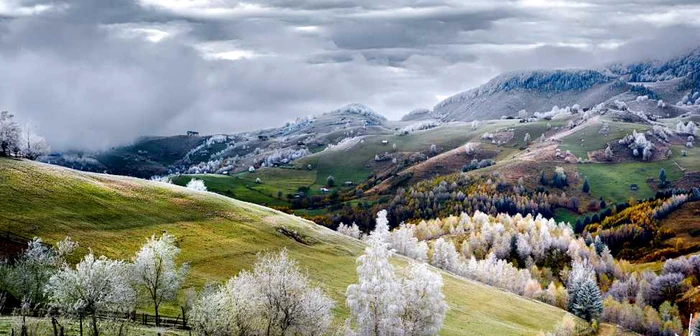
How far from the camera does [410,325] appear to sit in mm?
71375

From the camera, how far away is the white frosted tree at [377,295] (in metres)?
70.4

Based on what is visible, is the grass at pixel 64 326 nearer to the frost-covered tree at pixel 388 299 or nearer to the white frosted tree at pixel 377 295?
the white frosted tree at pixel 377 295

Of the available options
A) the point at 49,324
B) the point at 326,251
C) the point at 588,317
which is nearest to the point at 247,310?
the point at 49,324

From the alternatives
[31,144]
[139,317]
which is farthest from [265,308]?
[31,144]

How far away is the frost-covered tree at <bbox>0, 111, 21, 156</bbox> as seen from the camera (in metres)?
151

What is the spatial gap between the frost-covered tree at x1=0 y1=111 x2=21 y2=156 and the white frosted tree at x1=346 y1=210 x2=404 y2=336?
116 m

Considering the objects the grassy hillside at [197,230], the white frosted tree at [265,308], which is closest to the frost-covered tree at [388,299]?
the white frosted tree at [265,308]

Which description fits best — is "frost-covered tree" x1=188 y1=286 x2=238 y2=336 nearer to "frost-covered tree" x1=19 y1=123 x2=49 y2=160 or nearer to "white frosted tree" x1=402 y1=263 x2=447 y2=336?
"white frosted tree" x1=402 y1=263 x2=447 y2=336

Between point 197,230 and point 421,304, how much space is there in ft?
232

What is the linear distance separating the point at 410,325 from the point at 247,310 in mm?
18903

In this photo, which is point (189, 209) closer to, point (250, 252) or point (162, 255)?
point (250, 252)

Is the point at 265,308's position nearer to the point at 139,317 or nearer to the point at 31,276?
the point at 139,317

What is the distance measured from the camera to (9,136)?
15188cm

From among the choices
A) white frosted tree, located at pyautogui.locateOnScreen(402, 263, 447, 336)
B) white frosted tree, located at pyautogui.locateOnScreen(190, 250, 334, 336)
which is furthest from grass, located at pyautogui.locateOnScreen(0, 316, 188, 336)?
white frosted tree, located at pyautogui.locateOnScreen(402, 263, 447, 336)
